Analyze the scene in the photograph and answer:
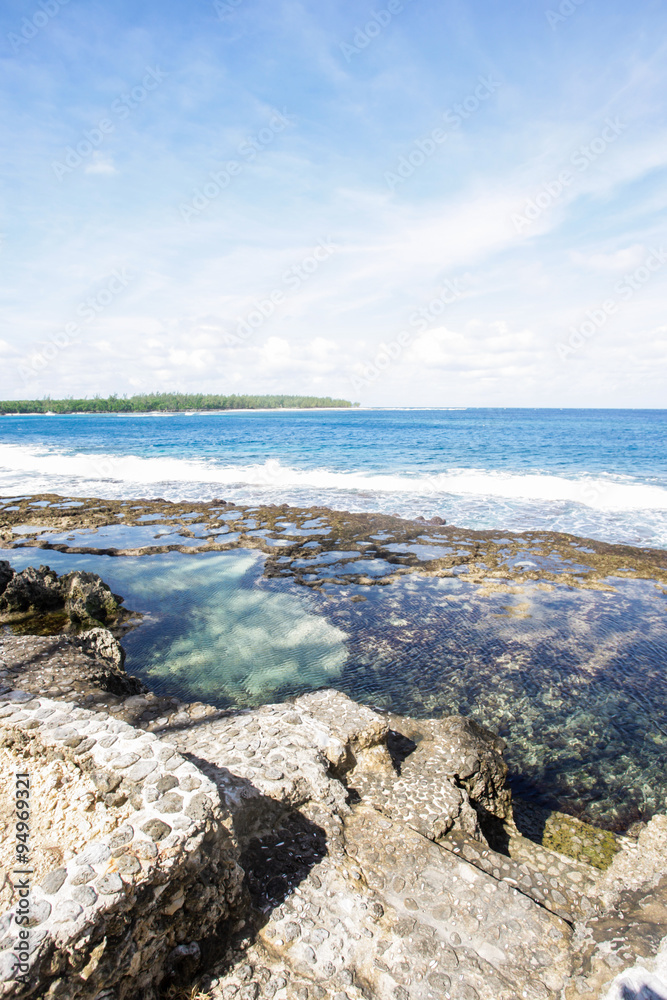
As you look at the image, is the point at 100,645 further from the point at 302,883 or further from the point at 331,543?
the point at 331,543

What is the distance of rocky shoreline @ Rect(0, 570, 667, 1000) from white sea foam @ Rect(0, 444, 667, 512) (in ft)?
64.9

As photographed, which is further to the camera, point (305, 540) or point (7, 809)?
point (305, 540)

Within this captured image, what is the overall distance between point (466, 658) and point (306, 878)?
5.69m

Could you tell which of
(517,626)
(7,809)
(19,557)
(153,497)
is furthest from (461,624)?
(153,497)

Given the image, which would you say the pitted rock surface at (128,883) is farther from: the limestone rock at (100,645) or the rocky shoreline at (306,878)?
the limestone rock at (100,645)

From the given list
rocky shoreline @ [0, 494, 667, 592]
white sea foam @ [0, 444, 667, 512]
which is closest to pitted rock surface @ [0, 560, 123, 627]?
rocky shoreline @ [0, 494, 667, 592]

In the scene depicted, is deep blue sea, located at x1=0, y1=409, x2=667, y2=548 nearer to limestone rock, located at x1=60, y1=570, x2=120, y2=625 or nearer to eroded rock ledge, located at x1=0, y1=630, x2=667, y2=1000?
limestone rock, located at x1=60, y1=570, x2=120, y2=625

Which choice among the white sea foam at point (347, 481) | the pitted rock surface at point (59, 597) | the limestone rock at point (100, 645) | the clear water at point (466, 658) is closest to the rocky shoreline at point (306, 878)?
the clear water at point (466, 658)

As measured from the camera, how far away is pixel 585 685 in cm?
823

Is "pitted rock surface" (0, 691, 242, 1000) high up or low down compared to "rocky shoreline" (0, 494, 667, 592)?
up

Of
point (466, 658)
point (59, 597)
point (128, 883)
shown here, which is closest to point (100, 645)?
point (59, 597)

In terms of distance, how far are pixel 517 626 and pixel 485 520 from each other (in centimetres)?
977

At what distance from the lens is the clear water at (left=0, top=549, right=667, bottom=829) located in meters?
6.59

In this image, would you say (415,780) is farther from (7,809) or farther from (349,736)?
(7,809)
